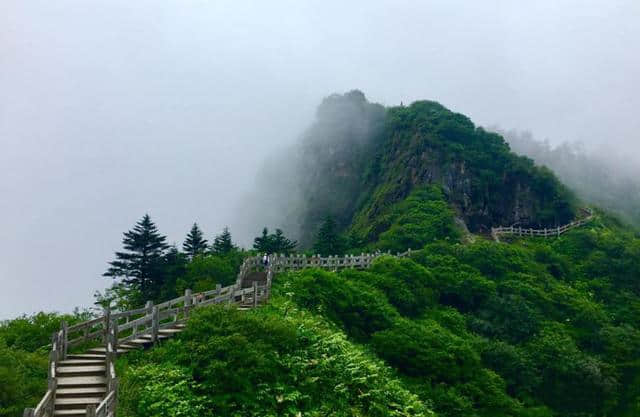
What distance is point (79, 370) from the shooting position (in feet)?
48.2

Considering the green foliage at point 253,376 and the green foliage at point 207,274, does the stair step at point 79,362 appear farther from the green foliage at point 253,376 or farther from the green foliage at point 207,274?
the green foliage at point 207,274

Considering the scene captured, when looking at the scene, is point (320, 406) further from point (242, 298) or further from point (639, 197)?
point (639, 197)

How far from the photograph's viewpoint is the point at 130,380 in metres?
14.4

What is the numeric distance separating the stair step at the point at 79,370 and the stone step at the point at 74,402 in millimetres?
1594

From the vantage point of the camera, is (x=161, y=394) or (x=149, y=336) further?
(x=149, y=336)

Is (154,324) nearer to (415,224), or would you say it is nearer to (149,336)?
(149,336)

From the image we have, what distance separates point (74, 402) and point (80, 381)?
3.76 ft

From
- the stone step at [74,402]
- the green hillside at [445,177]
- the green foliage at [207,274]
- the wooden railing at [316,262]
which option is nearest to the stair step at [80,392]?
the stone step at [74,402]

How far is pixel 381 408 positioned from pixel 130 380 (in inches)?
298

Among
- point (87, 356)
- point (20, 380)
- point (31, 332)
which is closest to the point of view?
point (20, 380)

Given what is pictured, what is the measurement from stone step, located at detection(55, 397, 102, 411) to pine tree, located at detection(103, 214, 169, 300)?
27952mm

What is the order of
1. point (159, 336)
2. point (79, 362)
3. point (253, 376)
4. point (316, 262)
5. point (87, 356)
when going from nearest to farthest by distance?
point (253, 376), point (79, 362), point (87, 356), point (159, 336), point (316, 262)

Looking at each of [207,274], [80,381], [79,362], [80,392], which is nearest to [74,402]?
[80,392]

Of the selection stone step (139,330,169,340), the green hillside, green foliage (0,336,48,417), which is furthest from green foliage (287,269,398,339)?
the green hillside
